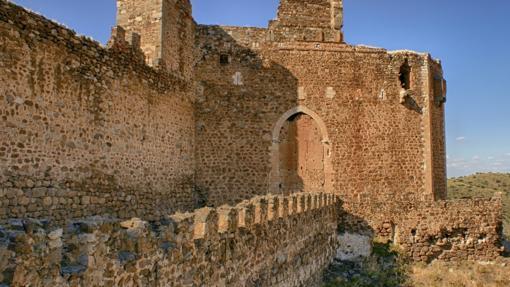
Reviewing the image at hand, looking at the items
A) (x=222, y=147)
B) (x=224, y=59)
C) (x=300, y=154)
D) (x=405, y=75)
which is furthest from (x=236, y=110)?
(x=405, y=75)

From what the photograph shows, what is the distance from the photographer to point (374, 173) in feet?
51.2

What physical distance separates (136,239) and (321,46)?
12.4m

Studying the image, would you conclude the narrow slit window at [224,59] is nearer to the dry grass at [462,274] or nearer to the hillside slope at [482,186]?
the dry grass at [462,274]

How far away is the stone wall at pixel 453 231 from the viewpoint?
47.6 feet

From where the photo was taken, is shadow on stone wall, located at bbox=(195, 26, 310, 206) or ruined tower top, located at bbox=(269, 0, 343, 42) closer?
shadow on stone wall, located at bbox=(195, 26, 310, 206)

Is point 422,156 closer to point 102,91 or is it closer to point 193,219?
point 102,91

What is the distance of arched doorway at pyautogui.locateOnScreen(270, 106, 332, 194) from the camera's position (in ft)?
50.5

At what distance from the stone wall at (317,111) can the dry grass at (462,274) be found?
8.16ft

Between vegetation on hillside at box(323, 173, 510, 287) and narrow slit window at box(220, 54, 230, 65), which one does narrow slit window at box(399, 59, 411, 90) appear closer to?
vegetation on hillside at box(323, 173, 510, 287)

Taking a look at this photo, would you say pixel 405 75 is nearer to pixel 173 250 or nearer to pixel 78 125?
pixel 78 125

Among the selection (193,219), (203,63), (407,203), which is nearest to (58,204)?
(193,219)

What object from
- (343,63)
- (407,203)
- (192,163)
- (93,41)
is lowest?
(407,203)

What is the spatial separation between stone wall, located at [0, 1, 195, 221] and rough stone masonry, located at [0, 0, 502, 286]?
0.11 feet

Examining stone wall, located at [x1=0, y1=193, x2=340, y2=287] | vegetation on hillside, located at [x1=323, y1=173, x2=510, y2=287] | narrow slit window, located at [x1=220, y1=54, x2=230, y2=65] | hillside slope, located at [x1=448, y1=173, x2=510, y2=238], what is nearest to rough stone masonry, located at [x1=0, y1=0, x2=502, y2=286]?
stone wall, located at [x1=0, y1=193, x2=340, y2=287]
